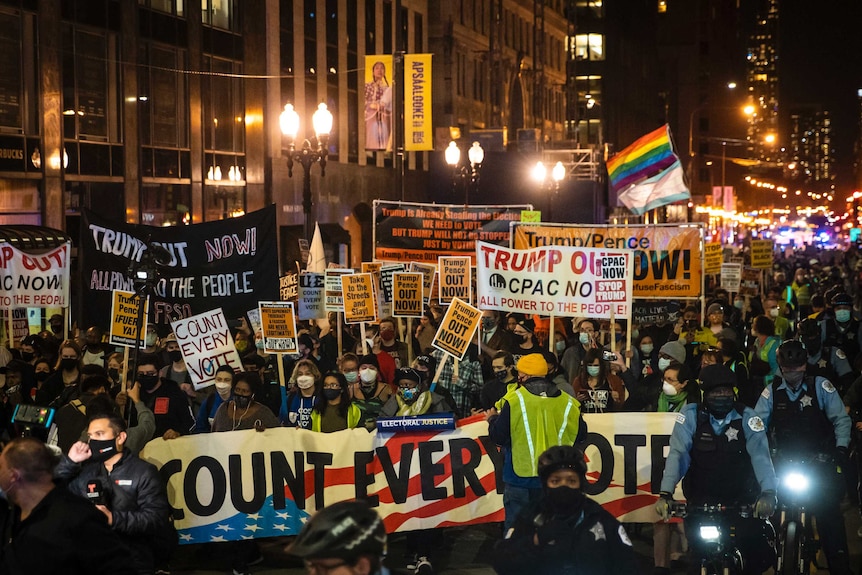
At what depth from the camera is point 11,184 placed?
29406 millimetres

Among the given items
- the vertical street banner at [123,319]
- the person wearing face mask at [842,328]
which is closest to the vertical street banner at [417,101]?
the person wearing face mask at [842,328]

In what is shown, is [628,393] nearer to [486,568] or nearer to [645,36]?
[486,568]

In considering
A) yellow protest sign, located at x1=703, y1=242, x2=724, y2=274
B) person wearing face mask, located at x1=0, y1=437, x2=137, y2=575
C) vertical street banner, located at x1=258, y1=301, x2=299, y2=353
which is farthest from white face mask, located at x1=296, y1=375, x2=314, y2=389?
yellow protest sign, located at x1=703, y1=242, x2=724, y2=274

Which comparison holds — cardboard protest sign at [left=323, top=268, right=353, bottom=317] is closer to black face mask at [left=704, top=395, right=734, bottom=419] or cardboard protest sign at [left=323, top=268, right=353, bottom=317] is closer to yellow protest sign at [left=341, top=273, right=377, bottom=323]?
yellow protest sign at [left=341, top=273, right=377, bottom=323]

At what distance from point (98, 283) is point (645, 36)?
108880mm

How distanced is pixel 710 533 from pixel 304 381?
474cm

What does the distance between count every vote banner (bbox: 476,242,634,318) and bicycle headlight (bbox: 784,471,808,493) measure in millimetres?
5438

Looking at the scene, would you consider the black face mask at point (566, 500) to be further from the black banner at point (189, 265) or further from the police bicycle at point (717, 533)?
the black banner at point (189, 265)

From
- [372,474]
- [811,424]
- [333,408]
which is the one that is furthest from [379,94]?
[811,424]

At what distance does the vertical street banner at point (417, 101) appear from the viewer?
113ft

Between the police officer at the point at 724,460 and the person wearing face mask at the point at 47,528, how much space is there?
3.71m

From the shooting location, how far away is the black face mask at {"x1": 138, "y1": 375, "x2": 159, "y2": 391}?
1131cm

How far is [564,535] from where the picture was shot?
18.9 ft

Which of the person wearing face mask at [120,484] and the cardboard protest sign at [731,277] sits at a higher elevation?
the cardboard protest sign at [731,277]
